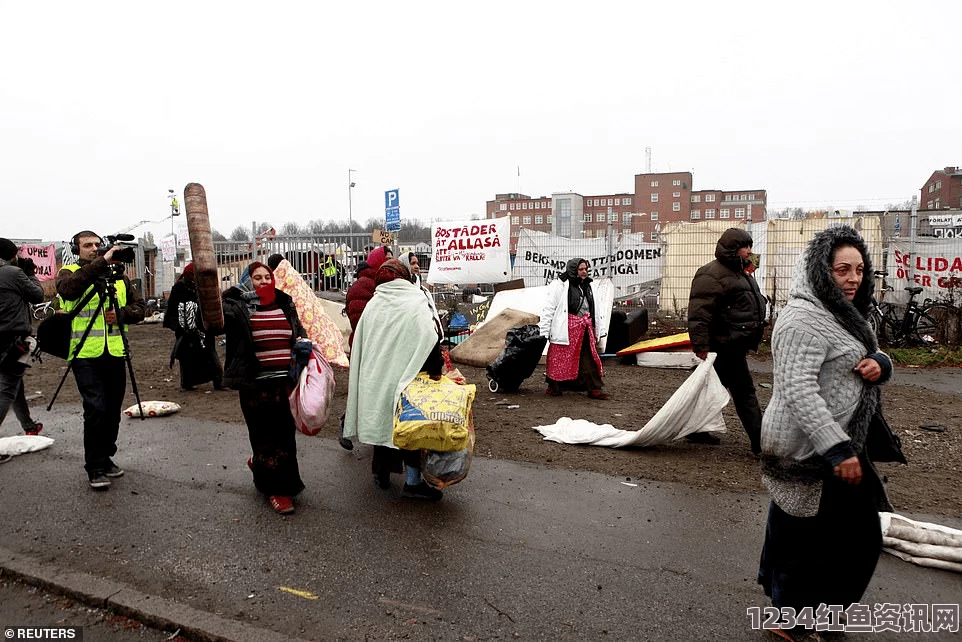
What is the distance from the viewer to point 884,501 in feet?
9.59

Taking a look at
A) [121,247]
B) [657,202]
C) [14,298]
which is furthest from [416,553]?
[657,202]

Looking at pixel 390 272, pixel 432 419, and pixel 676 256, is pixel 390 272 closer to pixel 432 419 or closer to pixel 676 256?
pixel 432 419

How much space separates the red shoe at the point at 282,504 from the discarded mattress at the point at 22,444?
3.13m

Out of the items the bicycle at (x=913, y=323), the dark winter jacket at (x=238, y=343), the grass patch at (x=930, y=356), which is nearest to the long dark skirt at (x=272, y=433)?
the dark winter jacket at (x=238, y=343)

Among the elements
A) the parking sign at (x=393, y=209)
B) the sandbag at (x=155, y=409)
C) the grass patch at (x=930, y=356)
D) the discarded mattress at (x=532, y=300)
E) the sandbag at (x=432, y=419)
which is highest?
the parking sign at (x=393, y=209)

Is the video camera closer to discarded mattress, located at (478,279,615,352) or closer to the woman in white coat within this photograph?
the woman in white coat

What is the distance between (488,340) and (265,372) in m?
6.78

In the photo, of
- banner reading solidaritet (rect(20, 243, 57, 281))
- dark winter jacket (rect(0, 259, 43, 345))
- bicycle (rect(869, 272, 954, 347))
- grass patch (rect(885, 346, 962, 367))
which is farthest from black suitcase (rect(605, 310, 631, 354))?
banner reading solidaritet (rect(20, 243, 57, 281))

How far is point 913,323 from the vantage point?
11984 mm

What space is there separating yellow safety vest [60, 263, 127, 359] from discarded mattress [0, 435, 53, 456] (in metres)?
1.86

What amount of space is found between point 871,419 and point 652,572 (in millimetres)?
1506

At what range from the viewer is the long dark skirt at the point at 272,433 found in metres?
4.82

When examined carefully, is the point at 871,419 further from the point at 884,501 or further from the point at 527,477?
the point at 527,477

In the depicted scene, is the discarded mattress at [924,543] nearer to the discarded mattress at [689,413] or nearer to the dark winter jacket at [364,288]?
the discarded mattress at [689,413]
